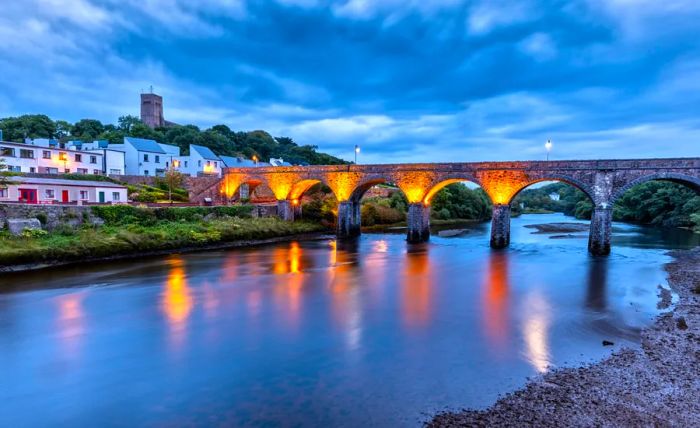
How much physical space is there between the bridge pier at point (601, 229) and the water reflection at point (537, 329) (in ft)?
43.8

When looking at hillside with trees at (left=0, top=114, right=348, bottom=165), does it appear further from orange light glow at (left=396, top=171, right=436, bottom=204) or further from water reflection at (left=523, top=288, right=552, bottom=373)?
water reflection at (left=523, top=288, right=552, bottom=373)

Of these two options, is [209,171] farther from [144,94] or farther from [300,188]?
[144,94]

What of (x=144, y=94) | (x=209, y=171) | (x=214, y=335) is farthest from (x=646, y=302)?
(x=144, y=94)

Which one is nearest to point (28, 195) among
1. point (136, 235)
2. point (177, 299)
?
point (136, 235)

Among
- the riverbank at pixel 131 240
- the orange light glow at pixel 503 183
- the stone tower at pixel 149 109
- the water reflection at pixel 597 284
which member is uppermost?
the stone tower at pixel 149 109

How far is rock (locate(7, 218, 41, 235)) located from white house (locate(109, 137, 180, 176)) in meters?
28.5

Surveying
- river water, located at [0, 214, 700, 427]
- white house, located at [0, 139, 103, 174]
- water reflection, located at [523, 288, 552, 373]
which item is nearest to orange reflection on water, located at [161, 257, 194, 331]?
river water, located at [0, 214, 700, 427]

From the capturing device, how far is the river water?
8.34 m

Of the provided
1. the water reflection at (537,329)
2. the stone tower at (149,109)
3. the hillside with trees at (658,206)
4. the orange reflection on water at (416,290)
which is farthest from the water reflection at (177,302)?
the stone tower at (149,109)

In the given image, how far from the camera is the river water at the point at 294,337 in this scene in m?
8.34

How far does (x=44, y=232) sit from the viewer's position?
24.6 m

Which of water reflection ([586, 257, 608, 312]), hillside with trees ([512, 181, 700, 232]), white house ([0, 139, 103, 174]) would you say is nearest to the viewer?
water reflection ([586, 257, 608, 312])

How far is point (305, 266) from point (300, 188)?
723 inches

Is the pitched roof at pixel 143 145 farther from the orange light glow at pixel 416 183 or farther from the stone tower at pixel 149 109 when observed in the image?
the stone tower at pixel 149 109
